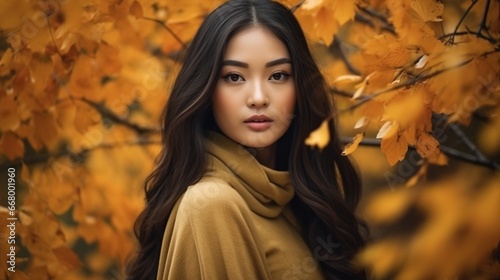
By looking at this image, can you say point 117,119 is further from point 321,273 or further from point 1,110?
point 321,273

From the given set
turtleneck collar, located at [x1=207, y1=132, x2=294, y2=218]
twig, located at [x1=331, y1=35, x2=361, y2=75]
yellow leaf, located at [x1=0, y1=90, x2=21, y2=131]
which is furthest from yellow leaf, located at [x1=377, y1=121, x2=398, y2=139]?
yellow leaf, located at [x1=0, y1=90, x2=21, y2=131]

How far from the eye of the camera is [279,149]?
2.29m

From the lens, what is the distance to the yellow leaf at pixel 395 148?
1844mm

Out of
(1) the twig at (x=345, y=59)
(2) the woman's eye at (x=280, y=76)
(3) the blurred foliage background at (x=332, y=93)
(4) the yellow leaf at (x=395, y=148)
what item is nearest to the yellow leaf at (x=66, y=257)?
(3) the blurred foliage background at (x=332, y=93)

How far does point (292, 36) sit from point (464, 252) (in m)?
0.85

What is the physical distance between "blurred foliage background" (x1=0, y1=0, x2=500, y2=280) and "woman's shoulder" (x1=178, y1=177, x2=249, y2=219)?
354 millimetres

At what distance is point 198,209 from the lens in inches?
73.4

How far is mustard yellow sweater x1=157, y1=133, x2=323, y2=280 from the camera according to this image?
1858 millimetres

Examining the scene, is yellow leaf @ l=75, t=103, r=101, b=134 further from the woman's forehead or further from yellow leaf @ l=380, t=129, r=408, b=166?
yellow leaf @ l=380, t=129, r=408, b=166

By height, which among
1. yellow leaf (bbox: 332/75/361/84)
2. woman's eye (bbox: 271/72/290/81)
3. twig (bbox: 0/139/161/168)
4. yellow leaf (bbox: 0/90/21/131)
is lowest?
twig (bbox: 0/139/161/168)

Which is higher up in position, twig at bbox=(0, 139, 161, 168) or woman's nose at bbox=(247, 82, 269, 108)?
woman's nose at bbox=(247, 82, 269, 108)

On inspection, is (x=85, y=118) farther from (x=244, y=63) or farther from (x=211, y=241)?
(x=211, y=241)

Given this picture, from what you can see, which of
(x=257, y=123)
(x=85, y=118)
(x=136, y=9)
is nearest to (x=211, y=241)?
(x=257, y=123)

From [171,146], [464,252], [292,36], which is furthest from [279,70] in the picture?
[464,252]
